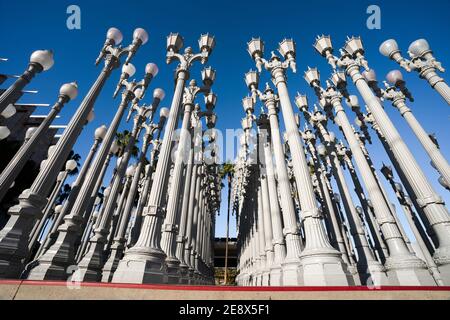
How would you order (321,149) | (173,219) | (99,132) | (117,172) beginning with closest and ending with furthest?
1. (173,219)
2. (117,172)
3. (99,132)
4. (321,149)

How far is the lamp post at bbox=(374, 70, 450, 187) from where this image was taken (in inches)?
388

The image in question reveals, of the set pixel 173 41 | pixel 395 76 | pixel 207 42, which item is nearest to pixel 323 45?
pixel 395 76

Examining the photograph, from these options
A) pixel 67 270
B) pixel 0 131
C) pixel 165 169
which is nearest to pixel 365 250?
pixel 165 169

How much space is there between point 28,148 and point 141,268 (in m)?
5.85

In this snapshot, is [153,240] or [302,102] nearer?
[153,240]

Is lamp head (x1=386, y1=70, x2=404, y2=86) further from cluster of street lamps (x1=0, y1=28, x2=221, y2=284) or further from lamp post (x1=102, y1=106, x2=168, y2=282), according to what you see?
lamp post (x1=102, y1=106, x2=168, y2=282)

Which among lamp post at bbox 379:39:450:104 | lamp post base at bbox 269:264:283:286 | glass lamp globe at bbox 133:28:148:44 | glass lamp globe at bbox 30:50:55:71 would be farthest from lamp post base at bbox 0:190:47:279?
lamp post at bbox 379:39:450:104

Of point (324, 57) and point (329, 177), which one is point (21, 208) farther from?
point (329, 177)

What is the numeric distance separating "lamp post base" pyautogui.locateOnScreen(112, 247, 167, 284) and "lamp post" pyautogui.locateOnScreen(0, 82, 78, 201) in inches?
166

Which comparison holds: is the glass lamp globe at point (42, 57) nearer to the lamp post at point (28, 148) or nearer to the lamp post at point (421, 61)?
the lamp post at point (28, 148)

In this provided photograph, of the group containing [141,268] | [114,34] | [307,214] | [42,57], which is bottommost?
[141,268]

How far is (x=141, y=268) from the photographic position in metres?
5.90

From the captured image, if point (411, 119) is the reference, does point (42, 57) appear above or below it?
below

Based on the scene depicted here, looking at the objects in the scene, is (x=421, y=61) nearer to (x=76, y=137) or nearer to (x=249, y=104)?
(x=249, y=104)
